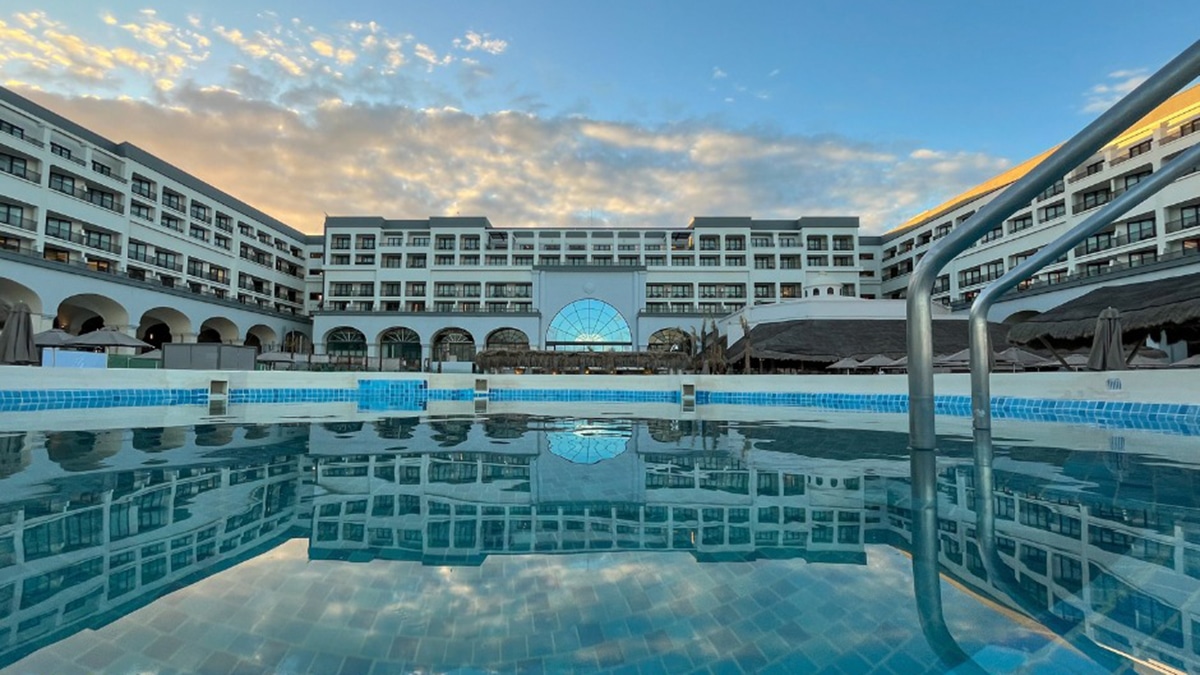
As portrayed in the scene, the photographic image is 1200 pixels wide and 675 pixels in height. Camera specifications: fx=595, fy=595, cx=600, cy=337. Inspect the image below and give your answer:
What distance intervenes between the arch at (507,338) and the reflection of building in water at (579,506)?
135 feet

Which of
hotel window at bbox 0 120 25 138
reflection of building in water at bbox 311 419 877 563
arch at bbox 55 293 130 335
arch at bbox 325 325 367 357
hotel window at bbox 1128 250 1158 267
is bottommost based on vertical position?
reflection of building in water at bbox 311 419 877 563

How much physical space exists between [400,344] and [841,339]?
34461 millimetres

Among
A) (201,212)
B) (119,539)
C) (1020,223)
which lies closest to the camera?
(119,539)

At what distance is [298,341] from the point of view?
168 feet

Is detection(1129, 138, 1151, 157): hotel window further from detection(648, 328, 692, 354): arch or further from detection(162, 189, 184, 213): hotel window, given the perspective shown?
detection(162, 189, 184, 213): hotel window

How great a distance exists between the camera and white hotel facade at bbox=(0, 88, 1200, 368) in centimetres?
3061

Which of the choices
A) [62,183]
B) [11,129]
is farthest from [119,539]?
[62,183]

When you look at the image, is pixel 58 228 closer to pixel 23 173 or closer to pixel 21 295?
pixel 23 173

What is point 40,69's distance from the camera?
25.8 meters

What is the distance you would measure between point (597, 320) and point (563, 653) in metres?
45.9

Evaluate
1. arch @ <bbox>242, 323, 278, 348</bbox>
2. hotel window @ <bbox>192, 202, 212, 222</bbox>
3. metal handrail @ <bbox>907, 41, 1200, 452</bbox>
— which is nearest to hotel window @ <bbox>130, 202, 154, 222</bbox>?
hotel window @ <bbox>192, 202, 212, 222</bbox>

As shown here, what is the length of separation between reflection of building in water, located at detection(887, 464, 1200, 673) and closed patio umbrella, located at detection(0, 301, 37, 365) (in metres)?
19.0

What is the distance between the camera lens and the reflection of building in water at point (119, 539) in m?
2.45

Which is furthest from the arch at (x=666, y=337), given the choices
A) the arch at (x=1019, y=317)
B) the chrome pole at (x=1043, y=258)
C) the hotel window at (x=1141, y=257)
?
the chrome pole at (x=1043, y=258)
